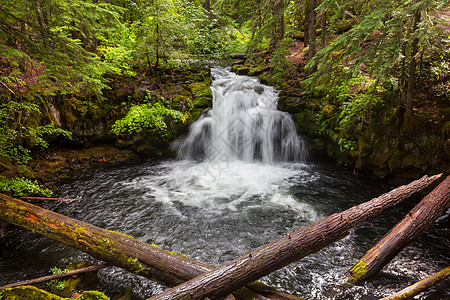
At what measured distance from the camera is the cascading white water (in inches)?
380

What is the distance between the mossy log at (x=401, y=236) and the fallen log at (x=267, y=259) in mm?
527

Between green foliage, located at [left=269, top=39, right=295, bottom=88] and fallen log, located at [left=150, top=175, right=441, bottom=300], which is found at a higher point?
green foliage, located at [left=269, top=39, right=295, bottom=88]

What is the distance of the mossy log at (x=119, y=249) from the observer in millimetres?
2889

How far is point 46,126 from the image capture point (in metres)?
7.27

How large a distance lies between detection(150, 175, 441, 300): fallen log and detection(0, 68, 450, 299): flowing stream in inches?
42.3

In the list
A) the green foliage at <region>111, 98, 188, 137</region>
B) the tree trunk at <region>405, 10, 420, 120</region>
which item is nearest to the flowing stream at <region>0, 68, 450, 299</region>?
the green foliage at <region>111, 98, 188, 137</region>

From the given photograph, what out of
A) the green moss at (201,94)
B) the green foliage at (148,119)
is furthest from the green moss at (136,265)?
the green moss at (201,94)

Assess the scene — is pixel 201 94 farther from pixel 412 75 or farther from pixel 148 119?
pixel 412 75

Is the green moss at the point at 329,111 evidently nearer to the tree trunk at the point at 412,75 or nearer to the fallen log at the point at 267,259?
the tree trunk at the point at 412,75

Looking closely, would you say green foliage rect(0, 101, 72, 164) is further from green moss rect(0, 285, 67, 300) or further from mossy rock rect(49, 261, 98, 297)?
green moss rect(0, 285, 67, 300)

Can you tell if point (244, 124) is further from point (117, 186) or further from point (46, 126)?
point (46, 126)

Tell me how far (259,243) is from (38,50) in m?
5.69

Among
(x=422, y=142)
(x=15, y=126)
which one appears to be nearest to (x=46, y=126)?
(x=15, y=126)

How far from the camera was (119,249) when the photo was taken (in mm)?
3188
